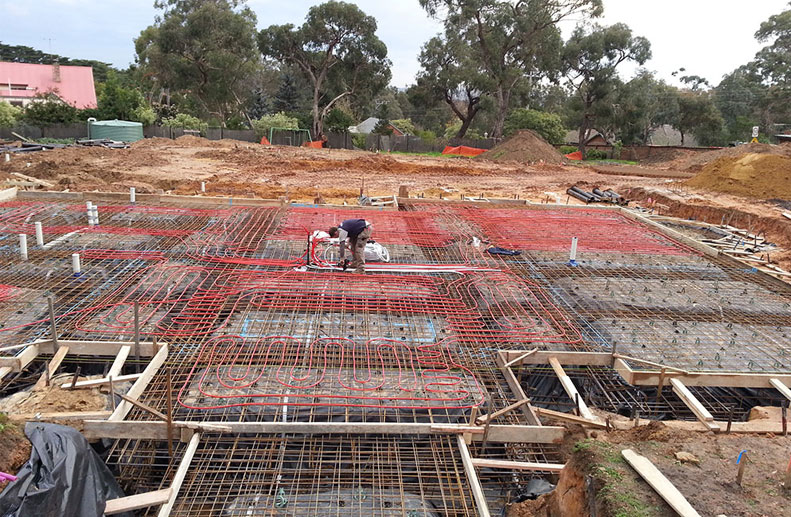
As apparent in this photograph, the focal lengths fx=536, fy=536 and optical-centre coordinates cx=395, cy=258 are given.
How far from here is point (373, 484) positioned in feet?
11.7

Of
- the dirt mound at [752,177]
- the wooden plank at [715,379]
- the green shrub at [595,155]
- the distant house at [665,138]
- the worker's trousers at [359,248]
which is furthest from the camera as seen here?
the distant house at [665,138]

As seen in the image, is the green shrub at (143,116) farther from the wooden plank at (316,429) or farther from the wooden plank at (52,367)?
the wooden plank at (316,429)

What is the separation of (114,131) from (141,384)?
26023 mm

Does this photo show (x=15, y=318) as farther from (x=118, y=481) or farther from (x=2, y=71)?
(x=2, y=71)

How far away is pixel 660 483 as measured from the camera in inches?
119

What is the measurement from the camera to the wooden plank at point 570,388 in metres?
4.20

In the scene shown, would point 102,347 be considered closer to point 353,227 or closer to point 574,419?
point 353,227

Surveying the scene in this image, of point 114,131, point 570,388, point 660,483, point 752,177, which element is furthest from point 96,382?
point 114,131

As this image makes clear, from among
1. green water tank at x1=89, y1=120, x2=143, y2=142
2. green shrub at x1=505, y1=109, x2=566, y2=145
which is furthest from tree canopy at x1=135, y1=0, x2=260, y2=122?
green shrub at x1=505, y1=109, x2=566, y2=145

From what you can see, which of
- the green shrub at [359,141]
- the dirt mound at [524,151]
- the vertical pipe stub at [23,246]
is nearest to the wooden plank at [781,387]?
the vertical pipe stub at [23,246]

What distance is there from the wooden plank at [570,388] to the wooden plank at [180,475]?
2.87m

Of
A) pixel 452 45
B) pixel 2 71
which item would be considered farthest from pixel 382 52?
pixel 2 71

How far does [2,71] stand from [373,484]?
152 ft

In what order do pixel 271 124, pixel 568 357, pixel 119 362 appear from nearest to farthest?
pixel 119 362 < pixel 568 357 < pixel 271 124
